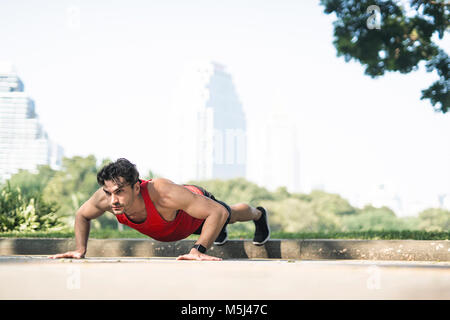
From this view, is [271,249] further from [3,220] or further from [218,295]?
[3,220]

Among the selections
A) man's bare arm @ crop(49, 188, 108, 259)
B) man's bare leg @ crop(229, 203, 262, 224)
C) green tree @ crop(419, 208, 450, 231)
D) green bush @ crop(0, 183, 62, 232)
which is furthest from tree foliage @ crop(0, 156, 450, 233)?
man's bare arm @ crop(49, 188, 108, 259)

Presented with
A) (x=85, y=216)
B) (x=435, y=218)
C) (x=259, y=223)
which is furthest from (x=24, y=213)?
(x=435, y=218)

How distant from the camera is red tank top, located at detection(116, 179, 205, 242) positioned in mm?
6060

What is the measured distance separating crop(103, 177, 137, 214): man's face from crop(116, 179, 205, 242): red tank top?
0.21 m

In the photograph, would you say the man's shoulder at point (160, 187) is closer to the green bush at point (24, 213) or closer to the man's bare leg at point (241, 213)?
the man's bare leg at point (241, 213)

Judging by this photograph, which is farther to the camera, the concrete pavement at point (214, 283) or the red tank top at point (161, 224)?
the red tank top at point (161, 224)

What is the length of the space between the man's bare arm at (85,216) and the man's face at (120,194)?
1.74 feet

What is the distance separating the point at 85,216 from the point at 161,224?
0.84 meters

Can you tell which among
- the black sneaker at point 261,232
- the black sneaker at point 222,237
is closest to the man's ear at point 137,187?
the black sneaker at point 222,237

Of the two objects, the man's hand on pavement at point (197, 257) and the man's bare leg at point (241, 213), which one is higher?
the man's bare leg at point (241, 213)

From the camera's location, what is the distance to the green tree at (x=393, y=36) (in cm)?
1250

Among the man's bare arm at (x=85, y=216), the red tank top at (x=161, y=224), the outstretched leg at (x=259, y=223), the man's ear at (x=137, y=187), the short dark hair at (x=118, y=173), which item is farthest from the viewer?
the outstretched leg at (x=259, y=223)
